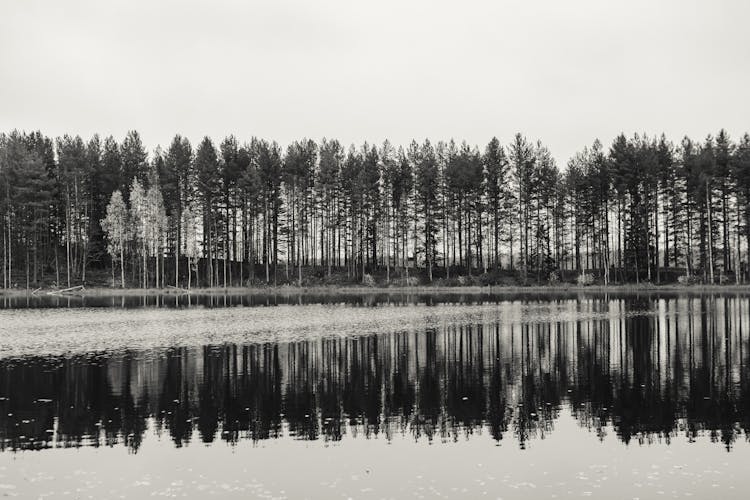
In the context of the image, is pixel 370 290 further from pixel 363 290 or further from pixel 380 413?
pixel 380 413

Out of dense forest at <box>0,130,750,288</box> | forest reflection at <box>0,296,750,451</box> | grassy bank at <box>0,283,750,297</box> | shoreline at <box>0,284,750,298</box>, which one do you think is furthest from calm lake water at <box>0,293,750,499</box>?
dense forest at <box>0,130,750,288</box>

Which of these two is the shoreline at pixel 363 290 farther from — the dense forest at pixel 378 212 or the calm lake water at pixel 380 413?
the calm lake water at pixel 380 413

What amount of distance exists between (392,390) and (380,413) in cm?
325

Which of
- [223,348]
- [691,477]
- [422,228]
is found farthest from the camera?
[422,228]

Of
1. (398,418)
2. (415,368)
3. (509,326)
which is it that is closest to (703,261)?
(509,326)

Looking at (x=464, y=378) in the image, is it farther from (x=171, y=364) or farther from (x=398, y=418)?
(x=171, y=364)

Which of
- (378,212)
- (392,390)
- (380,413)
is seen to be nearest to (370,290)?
(378,212)

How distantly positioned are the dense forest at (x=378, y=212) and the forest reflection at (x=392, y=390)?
187 feet

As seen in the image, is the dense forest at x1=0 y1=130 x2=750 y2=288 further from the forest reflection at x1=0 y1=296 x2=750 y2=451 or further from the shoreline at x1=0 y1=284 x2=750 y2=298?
the forest reflection at x1=0 y1=296 x2=750 y2=451

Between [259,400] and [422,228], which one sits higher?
[422,228]

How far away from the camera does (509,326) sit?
41094 millimetres

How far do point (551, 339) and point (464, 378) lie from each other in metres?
12.0

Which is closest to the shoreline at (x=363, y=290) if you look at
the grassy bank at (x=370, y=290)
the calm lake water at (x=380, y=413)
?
the grassy bank at (x=370, y=290)

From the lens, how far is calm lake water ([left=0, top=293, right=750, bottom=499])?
13.4 m
